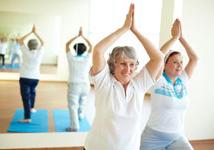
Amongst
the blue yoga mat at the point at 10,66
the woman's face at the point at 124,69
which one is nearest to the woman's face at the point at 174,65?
the woman's face at the point at 124,69

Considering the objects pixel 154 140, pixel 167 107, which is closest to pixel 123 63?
pixel 167 107

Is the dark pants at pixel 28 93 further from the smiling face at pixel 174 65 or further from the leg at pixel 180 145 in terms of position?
the leg at pixel 180 145

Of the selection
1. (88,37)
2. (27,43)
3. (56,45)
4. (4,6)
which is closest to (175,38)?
(88,37)

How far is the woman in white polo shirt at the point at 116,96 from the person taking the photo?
158 cm

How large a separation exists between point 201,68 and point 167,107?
1.81 meters

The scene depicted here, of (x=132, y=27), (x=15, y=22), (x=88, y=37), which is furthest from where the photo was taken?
(x=88, y=37)

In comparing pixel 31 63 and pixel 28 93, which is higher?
pixel 31 63

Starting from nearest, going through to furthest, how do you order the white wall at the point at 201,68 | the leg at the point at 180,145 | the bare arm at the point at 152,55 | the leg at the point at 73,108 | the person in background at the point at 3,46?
the bare arm at the point at 152,55, the leg at the point at 180,145, the person in background at the point at 3,46, the leg at the point at 73,108, the white wall at the point at 201,68

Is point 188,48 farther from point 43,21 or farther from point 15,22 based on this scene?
point 15,22

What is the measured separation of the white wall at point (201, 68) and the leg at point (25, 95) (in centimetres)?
219

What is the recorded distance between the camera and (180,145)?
2.20 m

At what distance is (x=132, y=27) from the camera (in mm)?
1652

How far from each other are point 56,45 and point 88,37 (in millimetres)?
387

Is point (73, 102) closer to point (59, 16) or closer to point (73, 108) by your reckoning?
point (73, 108)
